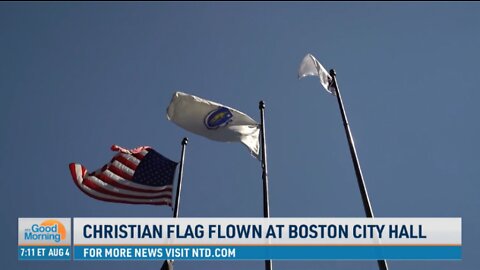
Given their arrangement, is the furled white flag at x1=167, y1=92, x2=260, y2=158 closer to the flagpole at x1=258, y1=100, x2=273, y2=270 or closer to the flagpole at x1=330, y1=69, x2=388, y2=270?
the flagpole at x1=258, y1=100, x2=273, y2=270

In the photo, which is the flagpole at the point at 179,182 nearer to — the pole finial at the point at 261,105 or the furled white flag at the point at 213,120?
the furled white flag at the point at 213,120

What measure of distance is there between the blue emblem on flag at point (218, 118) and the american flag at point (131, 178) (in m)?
1.81

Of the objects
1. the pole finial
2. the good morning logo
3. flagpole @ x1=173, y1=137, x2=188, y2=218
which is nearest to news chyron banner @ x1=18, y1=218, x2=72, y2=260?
the good morning logo

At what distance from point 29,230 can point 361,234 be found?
10.9m

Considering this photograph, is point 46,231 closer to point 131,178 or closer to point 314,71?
point 131,178

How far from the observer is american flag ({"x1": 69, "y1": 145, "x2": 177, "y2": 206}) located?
15.0 m

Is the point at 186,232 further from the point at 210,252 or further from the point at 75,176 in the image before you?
the point at 75,176

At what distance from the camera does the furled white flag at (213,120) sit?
15.2 m

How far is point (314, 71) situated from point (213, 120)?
355 cm

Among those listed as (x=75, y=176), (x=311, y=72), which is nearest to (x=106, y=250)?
(x=75, y=176)

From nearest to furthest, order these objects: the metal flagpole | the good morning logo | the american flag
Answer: the metal flagpole → the american flag → the good morning logo

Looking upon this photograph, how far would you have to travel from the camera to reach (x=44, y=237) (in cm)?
1670

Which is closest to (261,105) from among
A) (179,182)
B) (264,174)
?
(264,174)

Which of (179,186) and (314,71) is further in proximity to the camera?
(179,186)
